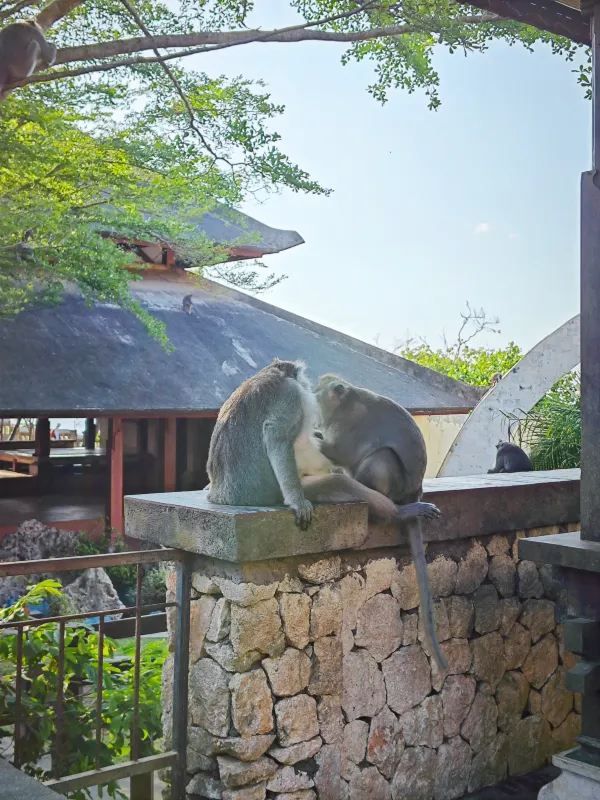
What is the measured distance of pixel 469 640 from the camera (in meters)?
4.24

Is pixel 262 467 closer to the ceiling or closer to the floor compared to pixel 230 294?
closer to the floor

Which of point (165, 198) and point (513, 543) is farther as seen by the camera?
Result: point (165, 198)

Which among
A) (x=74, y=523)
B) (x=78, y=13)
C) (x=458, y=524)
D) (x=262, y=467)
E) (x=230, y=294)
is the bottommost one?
(x=74, y=523)

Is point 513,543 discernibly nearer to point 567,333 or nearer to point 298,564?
point 298,564

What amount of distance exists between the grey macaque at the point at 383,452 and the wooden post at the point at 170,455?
1020cm

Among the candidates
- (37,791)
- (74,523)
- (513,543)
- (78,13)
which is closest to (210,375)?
(74,523)

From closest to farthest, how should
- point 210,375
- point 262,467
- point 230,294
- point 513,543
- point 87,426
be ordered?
point 262,467
point 513,543
point 210,375
point 230,294
point 87,426

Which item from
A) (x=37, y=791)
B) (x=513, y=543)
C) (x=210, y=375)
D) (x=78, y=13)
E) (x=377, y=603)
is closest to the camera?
(x=37, y=791)

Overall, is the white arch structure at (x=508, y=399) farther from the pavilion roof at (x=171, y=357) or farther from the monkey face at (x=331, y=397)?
the monkey face at (x=331, y=397)

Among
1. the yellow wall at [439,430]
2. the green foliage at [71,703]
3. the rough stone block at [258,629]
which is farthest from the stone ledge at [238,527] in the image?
the yellow wall at [439,430]

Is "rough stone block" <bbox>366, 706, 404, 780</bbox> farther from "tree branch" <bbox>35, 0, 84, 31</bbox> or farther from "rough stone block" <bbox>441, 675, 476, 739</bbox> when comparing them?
"tree branch" <bbox>35, 0, 84, 31</bbox>

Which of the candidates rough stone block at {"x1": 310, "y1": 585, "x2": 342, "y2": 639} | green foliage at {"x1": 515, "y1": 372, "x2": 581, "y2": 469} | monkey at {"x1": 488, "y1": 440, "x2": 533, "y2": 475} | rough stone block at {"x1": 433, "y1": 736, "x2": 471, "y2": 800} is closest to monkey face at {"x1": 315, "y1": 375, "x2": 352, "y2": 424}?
rough stone block at {"x1": 310, "y1": 585, "x2": 342, "y2": 639}

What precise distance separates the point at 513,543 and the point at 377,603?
1006mm

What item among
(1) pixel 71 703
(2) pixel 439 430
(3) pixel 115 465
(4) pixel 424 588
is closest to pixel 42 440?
(3) pixel 115 465
